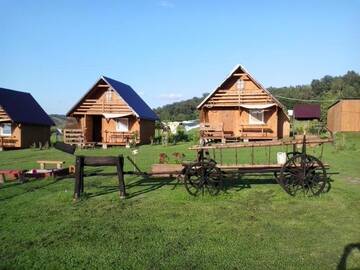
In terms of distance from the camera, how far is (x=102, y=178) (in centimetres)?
1416

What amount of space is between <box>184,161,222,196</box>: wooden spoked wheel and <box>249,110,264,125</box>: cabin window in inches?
805

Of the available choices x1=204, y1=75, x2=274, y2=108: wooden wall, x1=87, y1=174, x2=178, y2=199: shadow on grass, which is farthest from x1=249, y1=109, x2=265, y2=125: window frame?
x1=87, y1=174, x2=178, y2=199: shadow on grass

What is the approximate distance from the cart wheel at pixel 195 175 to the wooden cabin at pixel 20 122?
26966mm

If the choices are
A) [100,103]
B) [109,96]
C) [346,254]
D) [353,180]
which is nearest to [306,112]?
[109,96]

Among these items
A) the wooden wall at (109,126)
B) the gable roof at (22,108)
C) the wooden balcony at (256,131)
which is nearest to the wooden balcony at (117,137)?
the wooden wall at (109,126)

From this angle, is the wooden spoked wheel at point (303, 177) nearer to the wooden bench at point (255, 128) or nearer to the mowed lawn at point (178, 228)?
the mowed lawn at point (178, 228)

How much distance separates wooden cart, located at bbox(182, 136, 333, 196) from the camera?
34.4 ft

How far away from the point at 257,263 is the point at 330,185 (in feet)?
19.8

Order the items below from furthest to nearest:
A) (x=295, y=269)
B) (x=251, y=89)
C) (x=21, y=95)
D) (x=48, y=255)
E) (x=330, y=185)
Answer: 1. (x=21, y=95)
2. (x=251, y=89)
3. (x=330, y=185)
4. (x=48, y=255)
5. (x=295, y=269)

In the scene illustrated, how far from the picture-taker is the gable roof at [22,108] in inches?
1393

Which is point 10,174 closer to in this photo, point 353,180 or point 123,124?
point 353,180

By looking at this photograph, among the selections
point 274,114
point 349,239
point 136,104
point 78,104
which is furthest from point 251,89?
point 349,239

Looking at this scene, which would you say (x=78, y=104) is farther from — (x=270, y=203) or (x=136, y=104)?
(x=270, y=203)

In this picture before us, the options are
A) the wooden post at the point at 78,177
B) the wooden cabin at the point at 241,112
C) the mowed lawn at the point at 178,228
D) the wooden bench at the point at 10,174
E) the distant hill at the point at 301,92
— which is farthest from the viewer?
the distant hill at the point at 301,92
